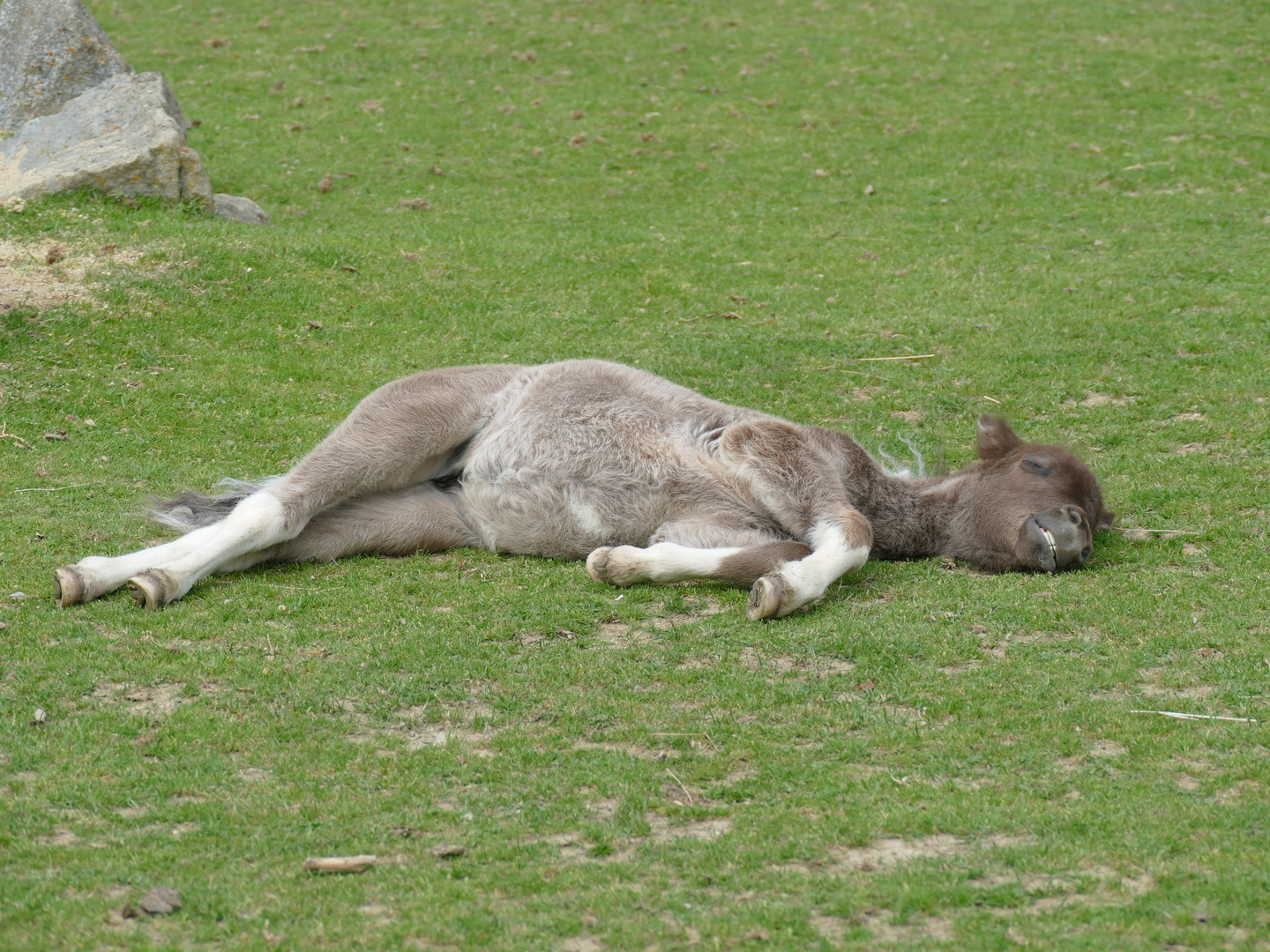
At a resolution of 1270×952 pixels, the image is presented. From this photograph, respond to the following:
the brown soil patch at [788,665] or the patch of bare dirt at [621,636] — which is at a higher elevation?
the brown soil patch at [788,665]

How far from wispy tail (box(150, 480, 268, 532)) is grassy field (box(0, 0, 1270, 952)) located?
190 millimetres

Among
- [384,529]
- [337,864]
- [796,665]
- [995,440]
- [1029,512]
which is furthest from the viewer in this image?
[995,440]

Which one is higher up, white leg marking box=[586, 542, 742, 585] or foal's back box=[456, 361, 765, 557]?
foal's back box=[456, 361, 765, 557]

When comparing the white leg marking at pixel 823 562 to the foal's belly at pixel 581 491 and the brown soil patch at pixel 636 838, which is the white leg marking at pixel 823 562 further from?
the brown soil patch at pixel 636 838

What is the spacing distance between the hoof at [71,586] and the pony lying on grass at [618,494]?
0.35 m

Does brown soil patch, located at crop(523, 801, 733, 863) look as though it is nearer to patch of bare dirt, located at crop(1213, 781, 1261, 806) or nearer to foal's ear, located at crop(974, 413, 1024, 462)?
patch of bare dirt, located at crop(1213, 781, 1261, 806)

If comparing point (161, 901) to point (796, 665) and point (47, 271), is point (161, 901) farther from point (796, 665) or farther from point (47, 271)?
point (47, 271)

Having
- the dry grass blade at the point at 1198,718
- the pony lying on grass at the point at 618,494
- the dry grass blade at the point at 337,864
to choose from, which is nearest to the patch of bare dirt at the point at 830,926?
the dry grass blade at the point at 337,864

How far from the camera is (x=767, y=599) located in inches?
216

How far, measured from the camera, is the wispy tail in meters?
6.41

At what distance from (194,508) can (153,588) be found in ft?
3.35

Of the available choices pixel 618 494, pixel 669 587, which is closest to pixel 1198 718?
pixel 669 587

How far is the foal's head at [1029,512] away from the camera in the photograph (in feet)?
20.1

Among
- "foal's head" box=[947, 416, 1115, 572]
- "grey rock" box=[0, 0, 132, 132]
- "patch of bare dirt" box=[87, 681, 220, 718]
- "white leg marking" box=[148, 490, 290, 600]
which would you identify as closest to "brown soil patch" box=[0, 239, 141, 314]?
"grey rock" box=[0, 0, 132, 132]
